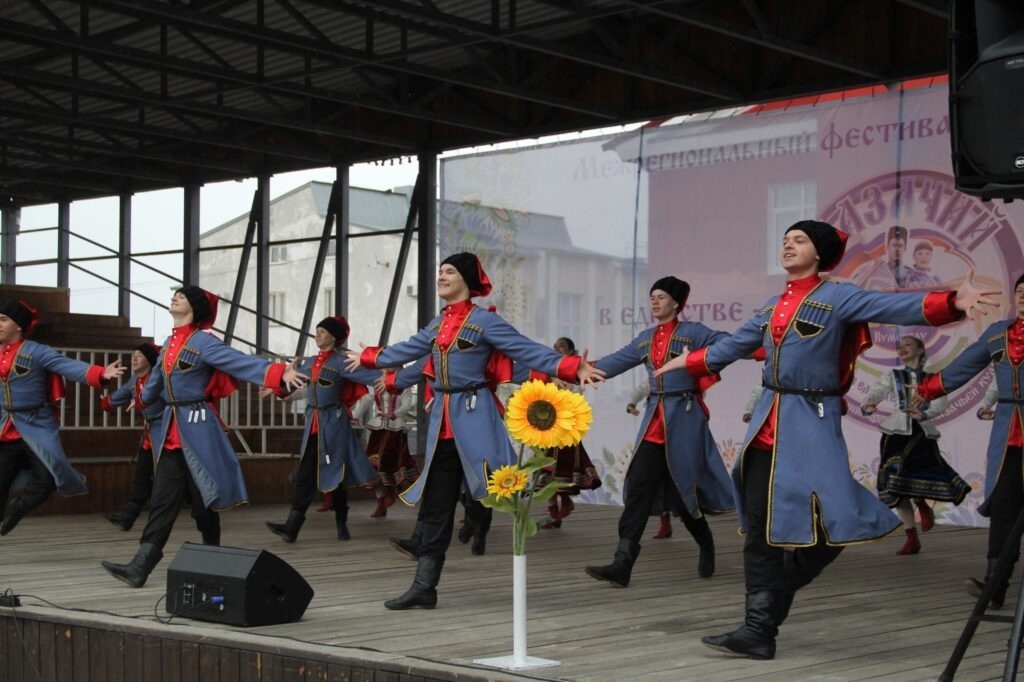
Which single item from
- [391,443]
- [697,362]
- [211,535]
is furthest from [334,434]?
[697,362]

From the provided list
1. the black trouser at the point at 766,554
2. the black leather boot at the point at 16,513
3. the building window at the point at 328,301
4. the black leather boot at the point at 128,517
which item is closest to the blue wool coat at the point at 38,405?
the black leather boot at the point at 16,513

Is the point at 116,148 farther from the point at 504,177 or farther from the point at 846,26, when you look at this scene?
the point at 846,26

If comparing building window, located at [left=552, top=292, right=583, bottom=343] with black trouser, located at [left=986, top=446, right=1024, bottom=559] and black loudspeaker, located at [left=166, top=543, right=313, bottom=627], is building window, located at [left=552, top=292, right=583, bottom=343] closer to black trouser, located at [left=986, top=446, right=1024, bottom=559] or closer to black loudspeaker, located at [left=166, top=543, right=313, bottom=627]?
black trouser, located at [left=986, top=446, right=1024, bottom=559]

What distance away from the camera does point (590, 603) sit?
5.36 metres

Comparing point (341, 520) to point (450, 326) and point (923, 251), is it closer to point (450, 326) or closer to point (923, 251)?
point (450, 326)

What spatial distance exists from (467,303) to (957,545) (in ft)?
12.9

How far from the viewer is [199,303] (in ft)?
19.8

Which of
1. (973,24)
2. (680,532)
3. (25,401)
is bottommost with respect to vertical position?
A: (680,532)

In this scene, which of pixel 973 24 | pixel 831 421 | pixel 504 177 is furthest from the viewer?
pixel 504 177

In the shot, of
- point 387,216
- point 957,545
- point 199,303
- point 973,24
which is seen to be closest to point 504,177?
point 387,216

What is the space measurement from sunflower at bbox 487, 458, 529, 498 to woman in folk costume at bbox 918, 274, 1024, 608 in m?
2.29

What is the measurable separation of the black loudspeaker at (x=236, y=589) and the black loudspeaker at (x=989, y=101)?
2607 mm

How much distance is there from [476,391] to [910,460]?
288 cm

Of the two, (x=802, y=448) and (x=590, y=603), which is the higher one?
(x=802, y=448)
